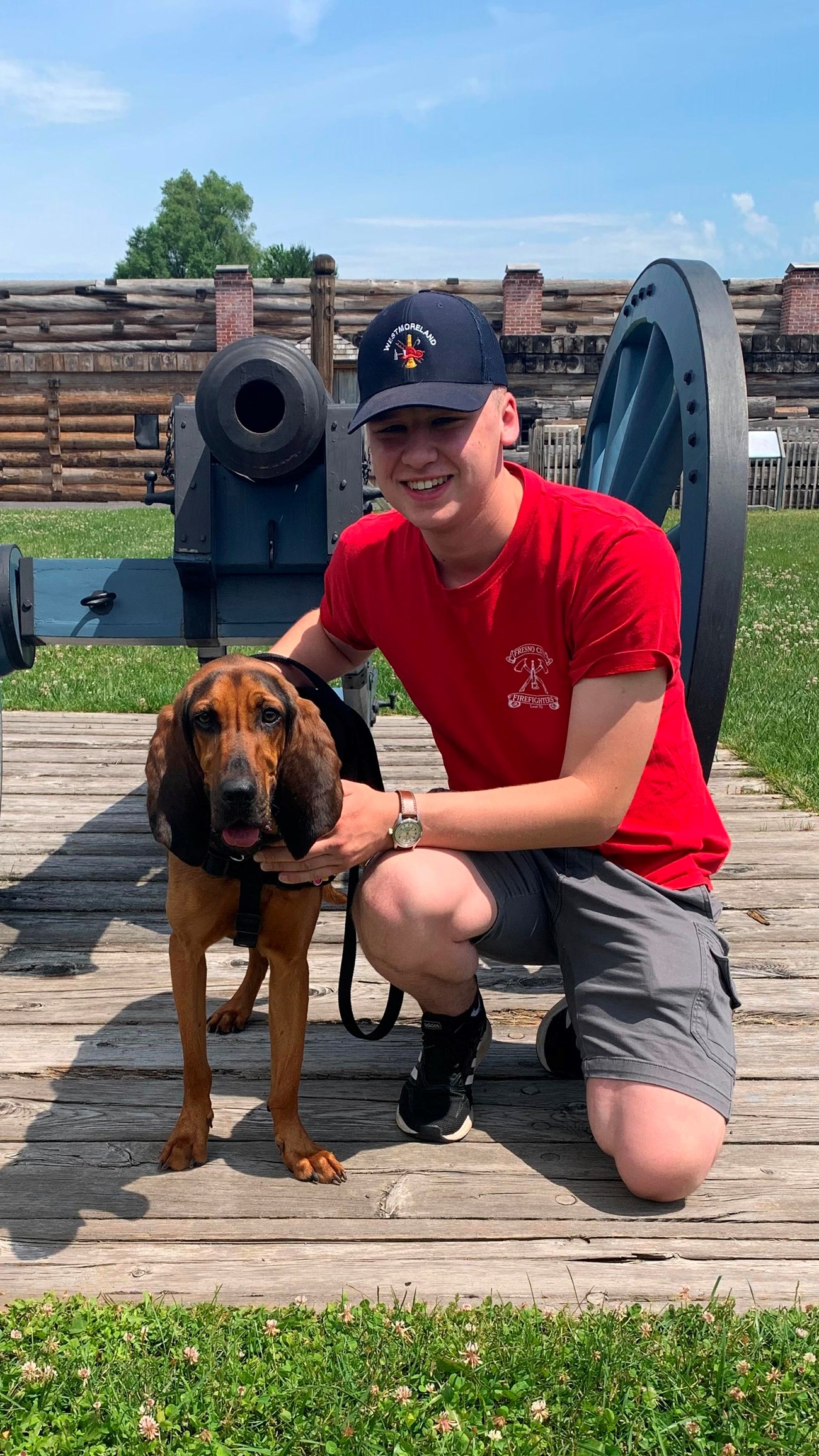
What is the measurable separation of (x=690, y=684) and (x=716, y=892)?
149 centimetres

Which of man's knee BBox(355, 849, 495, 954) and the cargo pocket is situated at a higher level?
man's knee BBox(355, 849, 495, 954)

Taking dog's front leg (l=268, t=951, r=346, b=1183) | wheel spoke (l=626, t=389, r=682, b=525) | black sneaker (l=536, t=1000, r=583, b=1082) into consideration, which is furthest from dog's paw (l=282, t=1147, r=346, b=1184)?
wheel spoke (l=626, t=389, r=682, b=525)

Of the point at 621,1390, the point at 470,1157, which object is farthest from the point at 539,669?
the point at 621,1390

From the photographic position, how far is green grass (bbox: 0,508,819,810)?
5.88 metres

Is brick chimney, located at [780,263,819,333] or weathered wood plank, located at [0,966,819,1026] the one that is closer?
weathered wood plank, located at [0,966,819,1026]

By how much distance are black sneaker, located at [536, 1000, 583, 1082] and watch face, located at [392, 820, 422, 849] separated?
64 cm

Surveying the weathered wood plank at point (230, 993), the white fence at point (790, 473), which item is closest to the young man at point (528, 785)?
the weathered wood plank at point (230, 993)

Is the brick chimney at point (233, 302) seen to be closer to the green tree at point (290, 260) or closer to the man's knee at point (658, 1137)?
the man's knee at point (658, 1137)

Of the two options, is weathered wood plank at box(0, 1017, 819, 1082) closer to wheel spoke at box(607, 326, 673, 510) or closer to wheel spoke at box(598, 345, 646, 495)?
wheel spoke at box(607, 326, 673, 510)

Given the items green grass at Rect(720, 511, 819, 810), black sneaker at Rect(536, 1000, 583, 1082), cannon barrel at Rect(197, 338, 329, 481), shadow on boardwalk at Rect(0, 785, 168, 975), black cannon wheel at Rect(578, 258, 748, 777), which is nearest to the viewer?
black cannon wheel at Rect(578, 258, 748, 777)

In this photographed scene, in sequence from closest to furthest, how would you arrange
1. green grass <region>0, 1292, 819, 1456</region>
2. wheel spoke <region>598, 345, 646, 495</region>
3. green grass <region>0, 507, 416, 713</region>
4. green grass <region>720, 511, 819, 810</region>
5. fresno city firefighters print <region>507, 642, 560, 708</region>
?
1. green grass <region>0, 1292, 819, 1456</region>
2. fresno city firefighters print <region>507, 642, 560, 708</region>
3. wheel spoke <region>598, 345, 646, 495</region>
4. green grass <region>720, 511, 819, 810</region>
5. green grass <region>0, 507, 416, 713</region>

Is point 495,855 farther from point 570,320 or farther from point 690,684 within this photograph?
point 570,320

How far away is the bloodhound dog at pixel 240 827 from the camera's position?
7.29 ft

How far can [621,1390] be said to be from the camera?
183cm
